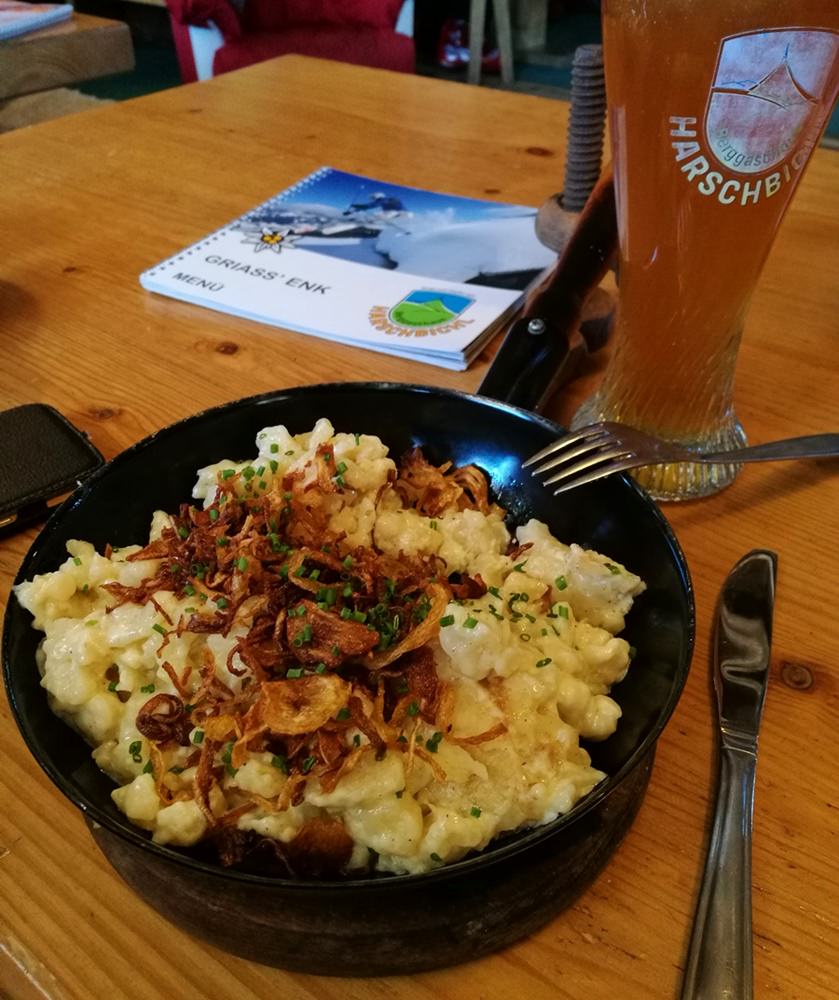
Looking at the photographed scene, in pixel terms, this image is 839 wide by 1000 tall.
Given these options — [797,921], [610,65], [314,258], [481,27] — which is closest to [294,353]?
[314,258]

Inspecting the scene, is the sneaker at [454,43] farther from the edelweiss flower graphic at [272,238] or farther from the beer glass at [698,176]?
the beer glass at [698,176]

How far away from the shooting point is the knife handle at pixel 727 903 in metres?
0.57

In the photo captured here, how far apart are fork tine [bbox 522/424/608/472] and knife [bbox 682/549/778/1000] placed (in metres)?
0.21

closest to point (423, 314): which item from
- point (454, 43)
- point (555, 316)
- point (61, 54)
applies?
point (555, 316)

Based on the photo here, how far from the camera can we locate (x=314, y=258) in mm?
1474

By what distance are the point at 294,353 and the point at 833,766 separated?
2.93 feet

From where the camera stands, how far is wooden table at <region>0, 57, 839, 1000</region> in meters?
0.61

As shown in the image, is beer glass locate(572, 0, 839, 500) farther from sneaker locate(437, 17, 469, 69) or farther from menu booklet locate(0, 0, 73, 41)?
sneaker locate(437, 17, 469, 69)

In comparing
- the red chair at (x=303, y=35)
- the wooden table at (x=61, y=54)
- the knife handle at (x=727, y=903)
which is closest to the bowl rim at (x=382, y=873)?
the knife handle at (x=727, y=903)

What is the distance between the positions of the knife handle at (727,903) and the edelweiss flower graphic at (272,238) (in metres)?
1.16

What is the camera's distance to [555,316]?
1045 mm

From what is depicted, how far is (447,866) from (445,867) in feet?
0.04

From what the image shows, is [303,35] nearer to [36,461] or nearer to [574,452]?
[36,461]

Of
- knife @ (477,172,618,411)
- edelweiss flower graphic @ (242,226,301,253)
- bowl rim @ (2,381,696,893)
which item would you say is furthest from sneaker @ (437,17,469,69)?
bowl rim @ (2,381,696,893)
